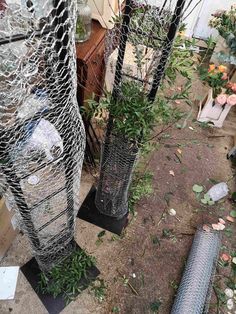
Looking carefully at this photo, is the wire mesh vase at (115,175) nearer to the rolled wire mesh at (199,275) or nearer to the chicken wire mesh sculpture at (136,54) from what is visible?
the chicken wire mesh sculpture at (136,54)

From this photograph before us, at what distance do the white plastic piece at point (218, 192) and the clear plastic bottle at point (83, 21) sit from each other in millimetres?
1188

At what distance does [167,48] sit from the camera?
0.80 m

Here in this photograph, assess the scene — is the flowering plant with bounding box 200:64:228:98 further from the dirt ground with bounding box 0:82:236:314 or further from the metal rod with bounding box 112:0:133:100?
the metal rod with bounding box 112:0:133:100

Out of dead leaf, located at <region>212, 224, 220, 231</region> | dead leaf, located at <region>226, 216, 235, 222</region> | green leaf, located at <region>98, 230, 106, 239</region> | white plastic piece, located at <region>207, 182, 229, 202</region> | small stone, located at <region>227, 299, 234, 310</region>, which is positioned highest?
white plastic piece, located at <region>207, 182, 229, 202</region>

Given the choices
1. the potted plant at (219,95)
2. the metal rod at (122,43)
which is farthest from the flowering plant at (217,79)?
the metal rod at (122,43)

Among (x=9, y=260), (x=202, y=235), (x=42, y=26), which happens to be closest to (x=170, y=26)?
(x=42, y=26)

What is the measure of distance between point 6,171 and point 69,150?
0.19m

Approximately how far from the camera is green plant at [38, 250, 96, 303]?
124 centimetres

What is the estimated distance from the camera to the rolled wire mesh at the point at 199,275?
4.06 ft

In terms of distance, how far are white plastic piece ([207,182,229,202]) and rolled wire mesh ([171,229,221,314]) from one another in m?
0.28

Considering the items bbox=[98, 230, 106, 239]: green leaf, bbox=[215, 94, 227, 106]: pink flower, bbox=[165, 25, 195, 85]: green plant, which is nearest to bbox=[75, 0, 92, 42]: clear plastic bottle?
bbox=[165, 25, 195, 85]: green plant

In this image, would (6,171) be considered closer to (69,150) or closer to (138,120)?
(69,150)

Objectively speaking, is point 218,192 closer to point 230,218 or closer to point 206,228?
point 230,218

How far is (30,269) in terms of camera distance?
1305 millimetres
